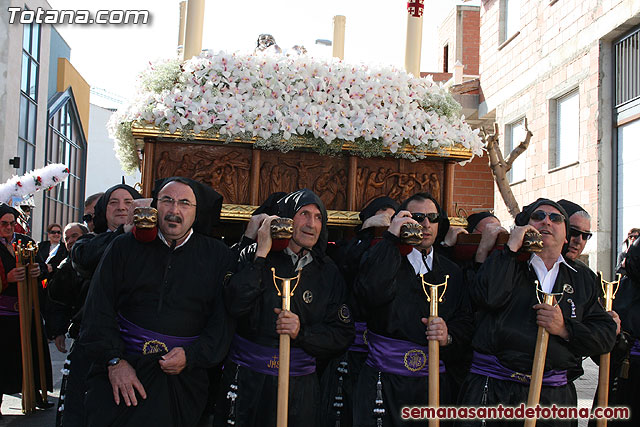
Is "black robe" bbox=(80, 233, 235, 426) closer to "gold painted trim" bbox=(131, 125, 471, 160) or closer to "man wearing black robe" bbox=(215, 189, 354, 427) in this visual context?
"man wearing black robe" bbox=(215, 189, 354, 427)

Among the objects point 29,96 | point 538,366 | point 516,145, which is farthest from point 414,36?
point 29,96

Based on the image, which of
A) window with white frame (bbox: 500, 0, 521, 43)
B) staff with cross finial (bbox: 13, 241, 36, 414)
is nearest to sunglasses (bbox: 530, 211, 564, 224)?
staff with cross finial (bbox: 13, 241, 36, 414)

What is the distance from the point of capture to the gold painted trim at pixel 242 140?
4.29 metres

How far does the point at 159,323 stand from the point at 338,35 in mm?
3090

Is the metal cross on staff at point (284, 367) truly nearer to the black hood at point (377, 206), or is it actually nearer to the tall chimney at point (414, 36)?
the black hood at point (377, 206)

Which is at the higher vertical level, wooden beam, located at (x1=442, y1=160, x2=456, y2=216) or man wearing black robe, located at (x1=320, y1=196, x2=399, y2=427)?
wooden beam, located at (x1=442, y1=160, x2=456, y2=216)

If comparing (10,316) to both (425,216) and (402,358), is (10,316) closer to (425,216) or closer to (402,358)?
(402,358)

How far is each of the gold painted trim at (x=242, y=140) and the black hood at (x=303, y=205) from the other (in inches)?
23.9

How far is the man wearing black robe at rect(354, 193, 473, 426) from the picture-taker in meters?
3.72

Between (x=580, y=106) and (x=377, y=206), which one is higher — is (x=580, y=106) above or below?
above

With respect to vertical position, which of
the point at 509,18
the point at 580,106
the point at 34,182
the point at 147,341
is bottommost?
the point at 147,341

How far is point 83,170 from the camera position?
3081 cm

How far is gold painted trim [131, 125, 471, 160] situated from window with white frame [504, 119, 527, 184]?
10364 millimetres

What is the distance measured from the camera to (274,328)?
3.68 m
